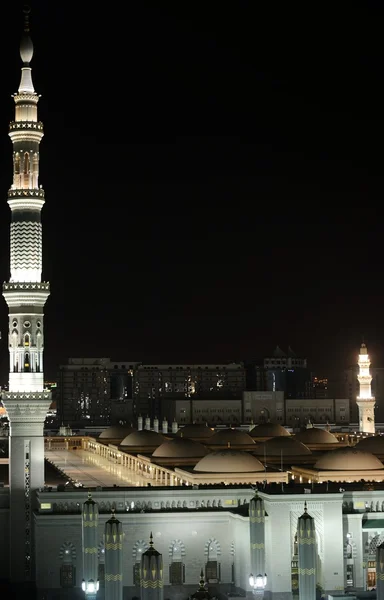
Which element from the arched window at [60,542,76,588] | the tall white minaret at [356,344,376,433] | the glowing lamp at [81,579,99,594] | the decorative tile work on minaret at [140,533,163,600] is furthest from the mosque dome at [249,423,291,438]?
the decorative tile work on minaret at [140,533,163,600]

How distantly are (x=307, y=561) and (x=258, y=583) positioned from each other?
146 inches

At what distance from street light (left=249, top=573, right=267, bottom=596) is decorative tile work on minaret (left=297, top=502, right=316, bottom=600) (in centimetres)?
325

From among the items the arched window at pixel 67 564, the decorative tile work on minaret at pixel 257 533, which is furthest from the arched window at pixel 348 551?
the arched window at pixel 67 564

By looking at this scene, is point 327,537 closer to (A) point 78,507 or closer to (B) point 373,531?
(B) point 373,531

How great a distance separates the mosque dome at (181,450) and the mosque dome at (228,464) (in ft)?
19.6

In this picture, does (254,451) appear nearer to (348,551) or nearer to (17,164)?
(348,551)

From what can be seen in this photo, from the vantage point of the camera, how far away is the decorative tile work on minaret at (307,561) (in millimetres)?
40750

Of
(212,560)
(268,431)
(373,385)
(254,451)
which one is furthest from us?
(373,385)

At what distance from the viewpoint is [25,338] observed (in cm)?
5044

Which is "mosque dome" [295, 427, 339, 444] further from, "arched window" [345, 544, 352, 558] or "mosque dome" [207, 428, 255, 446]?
"arched window" [345, 544, 352, 558]

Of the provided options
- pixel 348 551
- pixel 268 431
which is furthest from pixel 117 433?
pixel 348 551

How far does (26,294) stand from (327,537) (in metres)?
14.8

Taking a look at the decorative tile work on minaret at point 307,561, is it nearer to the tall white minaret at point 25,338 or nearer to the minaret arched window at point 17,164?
the tall white minaret at point 25,338

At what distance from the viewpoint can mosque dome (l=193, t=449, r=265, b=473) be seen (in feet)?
177
